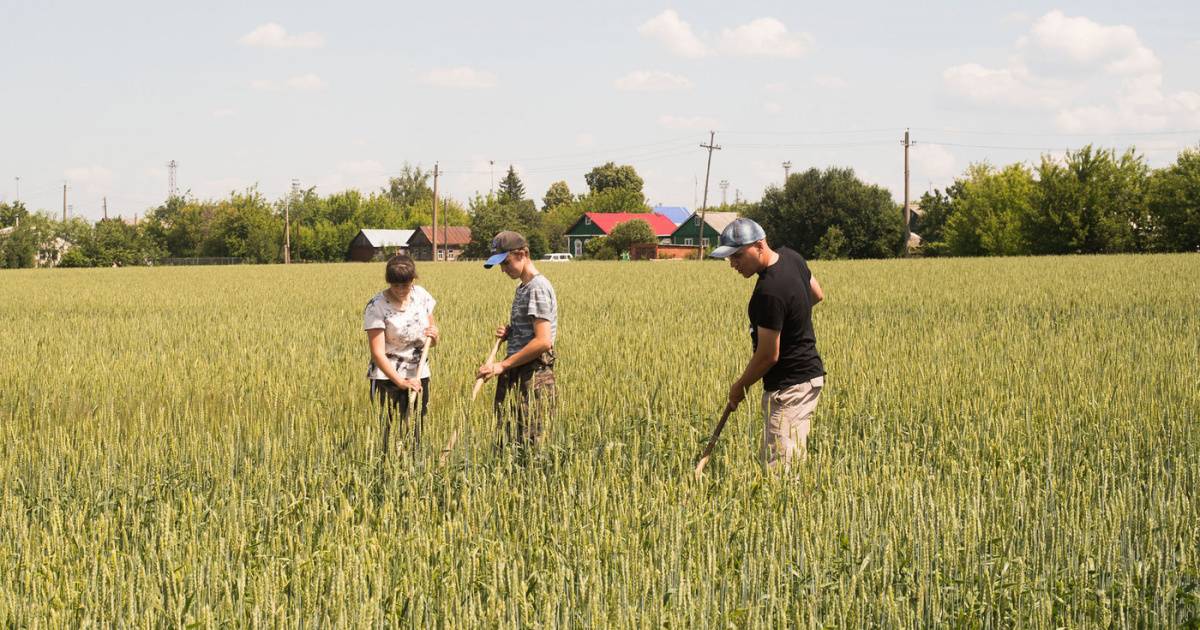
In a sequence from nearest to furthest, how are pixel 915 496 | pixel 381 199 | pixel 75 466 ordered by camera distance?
pixel 915 496 < pixel 75 466 < pixel 381 199

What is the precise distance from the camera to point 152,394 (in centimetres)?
796

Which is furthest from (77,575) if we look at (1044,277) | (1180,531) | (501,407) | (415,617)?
(1044,277)

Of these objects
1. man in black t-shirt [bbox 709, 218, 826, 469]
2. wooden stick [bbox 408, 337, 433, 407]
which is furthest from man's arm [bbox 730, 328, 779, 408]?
wooden stick [bbox 408, 337, 433, 407]

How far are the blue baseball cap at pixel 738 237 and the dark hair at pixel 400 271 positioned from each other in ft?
5.87

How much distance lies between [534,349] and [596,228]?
9583 centimetres

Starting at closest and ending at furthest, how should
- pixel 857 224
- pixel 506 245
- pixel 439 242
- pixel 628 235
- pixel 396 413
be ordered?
1. pixel 506 245
2. pixel 396 413
3. pixel 857 224
4. pixel 628 235
5. pixel 439 242

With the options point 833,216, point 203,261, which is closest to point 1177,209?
point 833,216

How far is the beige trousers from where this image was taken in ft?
15.1

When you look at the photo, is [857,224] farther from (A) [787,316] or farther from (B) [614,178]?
(B) [614,178]

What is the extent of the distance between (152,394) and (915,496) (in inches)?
259

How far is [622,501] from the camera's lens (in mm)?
4289

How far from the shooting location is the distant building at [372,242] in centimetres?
9919

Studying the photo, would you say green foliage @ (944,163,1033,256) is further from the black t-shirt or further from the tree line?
the black t-shirt

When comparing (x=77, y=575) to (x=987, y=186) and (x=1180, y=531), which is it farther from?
(x=987, y=186)
